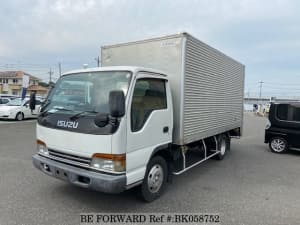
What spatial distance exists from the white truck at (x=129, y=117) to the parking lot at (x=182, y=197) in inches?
18.2

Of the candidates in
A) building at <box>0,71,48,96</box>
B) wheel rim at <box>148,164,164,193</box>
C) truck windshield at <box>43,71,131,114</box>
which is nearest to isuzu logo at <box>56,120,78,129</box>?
truck windshield at <box>43,71,131,114</box>

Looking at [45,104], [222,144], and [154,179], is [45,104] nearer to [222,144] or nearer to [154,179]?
[154,179]

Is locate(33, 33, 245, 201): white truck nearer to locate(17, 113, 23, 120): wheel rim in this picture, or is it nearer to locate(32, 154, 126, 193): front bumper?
locate(32, 154, 126, 193): front bumper

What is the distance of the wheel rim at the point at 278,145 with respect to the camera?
27.1ft

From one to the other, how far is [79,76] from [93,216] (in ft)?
Result: 6.96

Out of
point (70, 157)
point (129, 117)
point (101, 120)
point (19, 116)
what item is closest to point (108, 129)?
point (101, 120)

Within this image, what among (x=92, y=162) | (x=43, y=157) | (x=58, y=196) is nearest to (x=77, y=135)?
(x=92, y=162)

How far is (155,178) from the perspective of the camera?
12.8ft

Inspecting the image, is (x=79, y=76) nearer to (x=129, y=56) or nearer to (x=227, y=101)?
(x=129, y=56)

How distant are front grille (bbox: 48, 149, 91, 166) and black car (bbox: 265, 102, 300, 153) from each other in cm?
734

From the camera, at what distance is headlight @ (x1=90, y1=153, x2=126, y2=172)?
3.06 meters

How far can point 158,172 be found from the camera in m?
3.97

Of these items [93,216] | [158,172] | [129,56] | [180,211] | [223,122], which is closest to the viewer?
[93,216]

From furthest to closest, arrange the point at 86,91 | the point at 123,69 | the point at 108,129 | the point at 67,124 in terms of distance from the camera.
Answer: the point at 86,91
the point at 123,69
the point at 67,124
the point at 108,129
